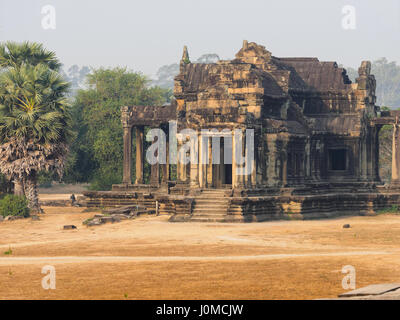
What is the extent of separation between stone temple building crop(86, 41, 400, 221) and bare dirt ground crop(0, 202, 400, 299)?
2402 millimetres

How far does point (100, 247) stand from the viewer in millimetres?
26141

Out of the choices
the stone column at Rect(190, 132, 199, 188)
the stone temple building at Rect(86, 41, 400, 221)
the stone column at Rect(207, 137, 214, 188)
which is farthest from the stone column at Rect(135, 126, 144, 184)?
the stone column at Rect(207, 137, 214, 188)

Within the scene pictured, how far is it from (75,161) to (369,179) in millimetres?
23827

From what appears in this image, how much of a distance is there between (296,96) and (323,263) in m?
22.0

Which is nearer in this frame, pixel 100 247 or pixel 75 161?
pixel 100 247

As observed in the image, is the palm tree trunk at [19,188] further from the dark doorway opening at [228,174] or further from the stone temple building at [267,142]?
the dark doorway opening at [228,174]

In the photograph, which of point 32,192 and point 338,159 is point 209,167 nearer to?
point 338,159

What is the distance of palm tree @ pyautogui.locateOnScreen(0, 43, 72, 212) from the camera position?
40.2m

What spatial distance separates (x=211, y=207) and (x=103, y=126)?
81.6 feet

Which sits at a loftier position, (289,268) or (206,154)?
(206,154)
